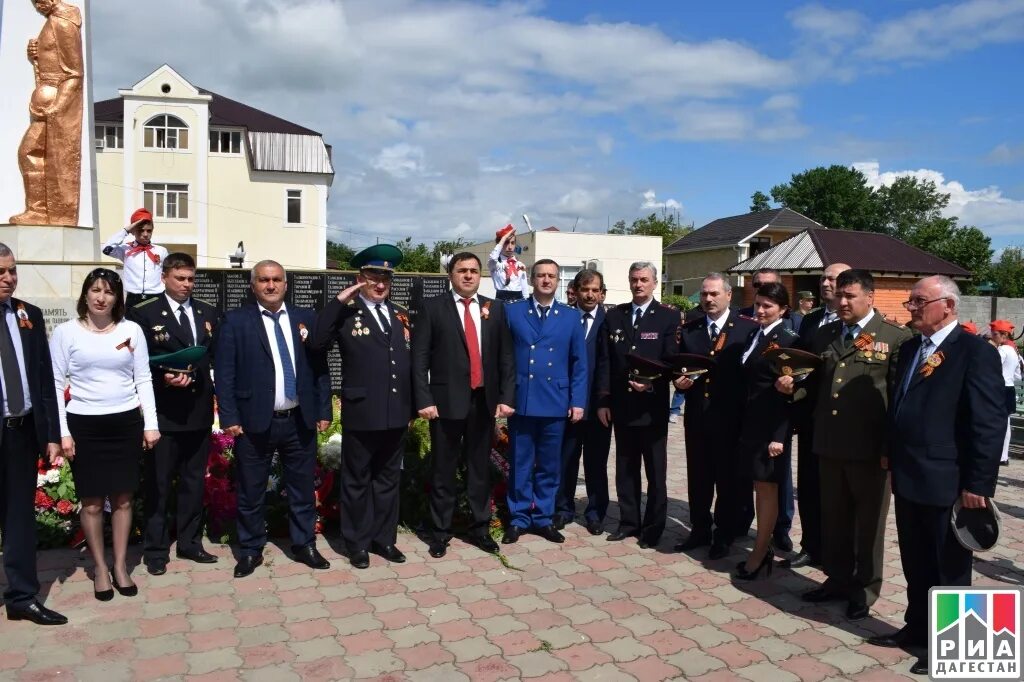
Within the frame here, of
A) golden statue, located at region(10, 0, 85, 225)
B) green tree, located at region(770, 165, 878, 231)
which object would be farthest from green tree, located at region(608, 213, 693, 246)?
golden statue, located at region(10, 0, 85, 225)

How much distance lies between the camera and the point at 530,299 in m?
5.41

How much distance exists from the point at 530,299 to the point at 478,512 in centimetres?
149

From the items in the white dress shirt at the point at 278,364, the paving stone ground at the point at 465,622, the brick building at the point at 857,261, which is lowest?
the paving stone ground at the point at 465,622

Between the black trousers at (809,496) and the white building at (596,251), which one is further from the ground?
the white building at (596,251)

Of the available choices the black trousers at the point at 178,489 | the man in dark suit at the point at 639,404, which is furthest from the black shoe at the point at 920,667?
the black trousers at the point at 178,489

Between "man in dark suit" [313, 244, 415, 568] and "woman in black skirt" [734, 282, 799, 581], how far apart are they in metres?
2.08

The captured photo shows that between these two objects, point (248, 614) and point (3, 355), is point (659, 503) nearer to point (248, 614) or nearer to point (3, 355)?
point (248, 614)

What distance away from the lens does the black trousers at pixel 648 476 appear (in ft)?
17.4

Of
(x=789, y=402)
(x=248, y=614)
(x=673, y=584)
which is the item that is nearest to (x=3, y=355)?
(x=248, y=614)

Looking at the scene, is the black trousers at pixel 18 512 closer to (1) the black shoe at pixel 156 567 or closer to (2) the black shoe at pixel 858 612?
(1) the black shoe at pixel 156 567

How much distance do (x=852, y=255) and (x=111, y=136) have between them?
27.6 m

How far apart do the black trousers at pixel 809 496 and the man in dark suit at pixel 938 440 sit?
1.16 metres

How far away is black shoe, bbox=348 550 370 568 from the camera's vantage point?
4.75 metres

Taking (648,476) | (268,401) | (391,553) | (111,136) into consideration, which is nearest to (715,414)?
(648,476)
